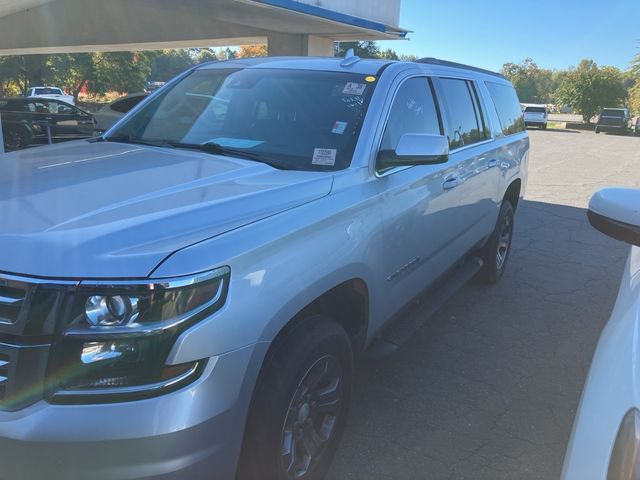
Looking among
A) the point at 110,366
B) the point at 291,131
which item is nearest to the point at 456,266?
the point at 291,131

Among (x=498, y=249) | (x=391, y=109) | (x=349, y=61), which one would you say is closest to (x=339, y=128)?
(x=391, y=109)

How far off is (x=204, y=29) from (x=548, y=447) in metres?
15.8

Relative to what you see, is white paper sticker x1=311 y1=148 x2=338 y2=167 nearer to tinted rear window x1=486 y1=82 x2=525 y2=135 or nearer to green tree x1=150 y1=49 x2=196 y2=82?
tinted rear window x1=486 y1=82 x2=525 y2=135

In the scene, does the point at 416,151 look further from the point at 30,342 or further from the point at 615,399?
the point at 30,342

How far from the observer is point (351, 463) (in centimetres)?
285

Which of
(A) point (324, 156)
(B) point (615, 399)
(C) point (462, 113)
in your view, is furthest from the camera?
(C) point (462, 113)

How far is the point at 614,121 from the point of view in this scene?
35.3 m

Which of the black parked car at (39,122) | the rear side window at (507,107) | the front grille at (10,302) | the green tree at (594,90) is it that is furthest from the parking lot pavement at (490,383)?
the green tree at (594,90)

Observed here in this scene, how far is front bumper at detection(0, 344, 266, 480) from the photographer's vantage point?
1.57 metres

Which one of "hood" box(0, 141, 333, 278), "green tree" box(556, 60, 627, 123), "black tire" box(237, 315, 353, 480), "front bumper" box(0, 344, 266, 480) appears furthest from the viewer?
"green tree" box(556, 60, 627, 123)

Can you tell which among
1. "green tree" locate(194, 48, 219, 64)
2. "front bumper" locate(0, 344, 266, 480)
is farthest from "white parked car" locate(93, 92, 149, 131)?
"green tree" locate(194, 48, 219, 64)

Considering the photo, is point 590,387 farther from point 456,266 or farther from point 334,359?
point 456,266

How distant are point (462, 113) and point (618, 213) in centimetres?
230

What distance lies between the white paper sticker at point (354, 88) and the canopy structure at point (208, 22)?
8.45m
